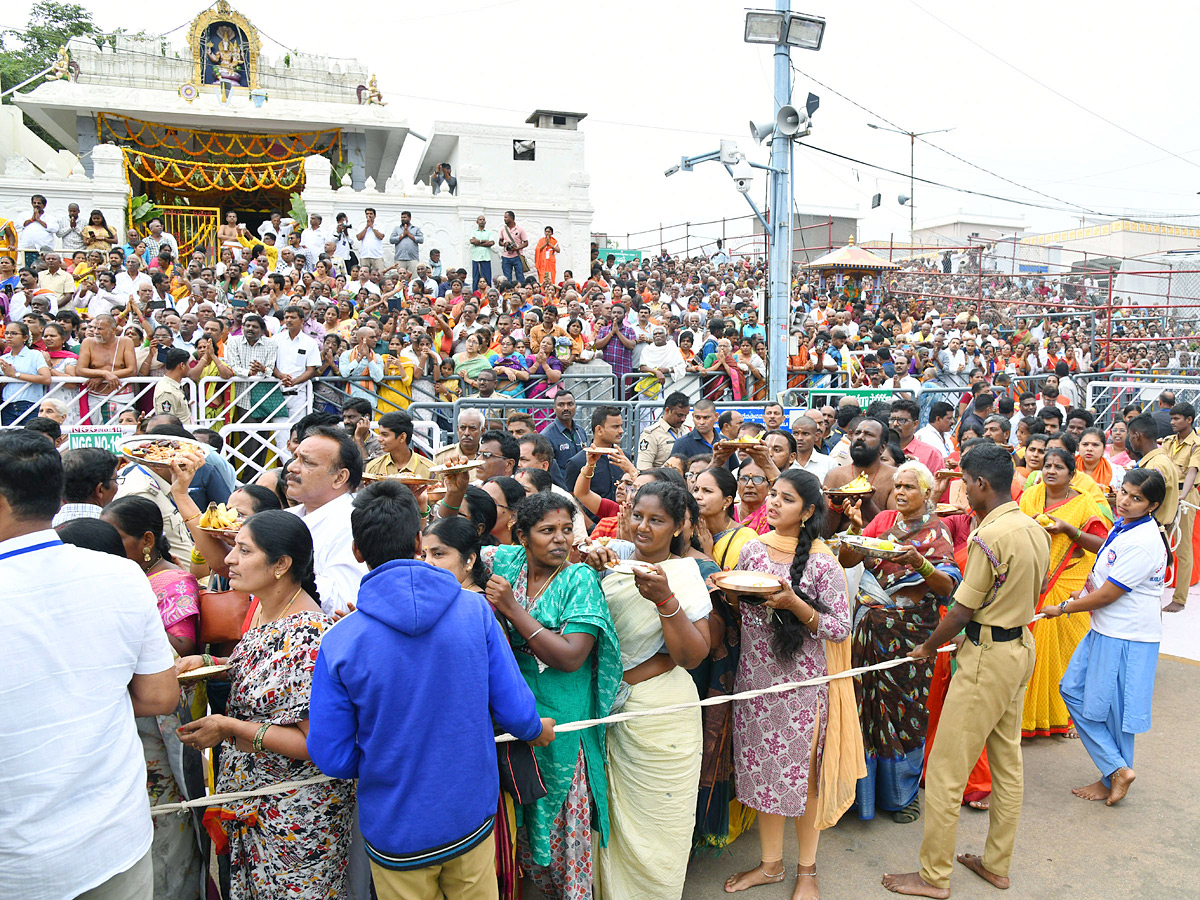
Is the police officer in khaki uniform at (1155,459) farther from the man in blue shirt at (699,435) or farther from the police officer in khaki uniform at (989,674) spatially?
the police officer in khaki uniform at (989,674)

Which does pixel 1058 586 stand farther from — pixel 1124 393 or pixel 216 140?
pixel 216 140

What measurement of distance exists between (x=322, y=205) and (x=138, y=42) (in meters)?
8.92

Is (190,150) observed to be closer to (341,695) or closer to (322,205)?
(322,205)

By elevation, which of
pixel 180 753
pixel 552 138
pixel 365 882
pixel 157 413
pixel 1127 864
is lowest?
pixel 1127 864

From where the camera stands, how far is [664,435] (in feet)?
24.5

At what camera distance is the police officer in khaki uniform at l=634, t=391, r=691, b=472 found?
7395 mm

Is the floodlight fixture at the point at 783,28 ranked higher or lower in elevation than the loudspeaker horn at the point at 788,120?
higher

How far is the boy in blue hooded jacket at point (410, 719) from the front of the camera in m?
2.48

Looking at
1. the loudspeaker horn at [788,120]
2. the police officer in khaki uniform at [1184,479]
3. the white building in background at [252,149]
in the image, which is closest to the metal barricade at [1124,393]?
the police officer in khaki uniform at [1184,479]

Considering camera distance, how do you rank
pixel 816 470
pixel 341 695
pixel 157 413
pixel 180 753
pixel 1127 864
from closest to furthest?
1. pixel 341 695
2. pixel 180 753
3. pixel 1127 864
4. pixel 816 470
5. pixel 157 413

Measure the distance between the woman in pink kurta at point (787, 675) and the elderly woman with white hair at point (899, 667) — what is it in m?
0.73

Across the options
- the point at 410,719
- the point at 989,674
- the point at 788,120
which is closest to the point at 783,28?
the point at 788,120

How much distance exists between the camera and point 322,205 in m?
20.3

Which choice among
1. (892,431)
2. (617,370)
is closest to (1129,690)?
(892,431)
